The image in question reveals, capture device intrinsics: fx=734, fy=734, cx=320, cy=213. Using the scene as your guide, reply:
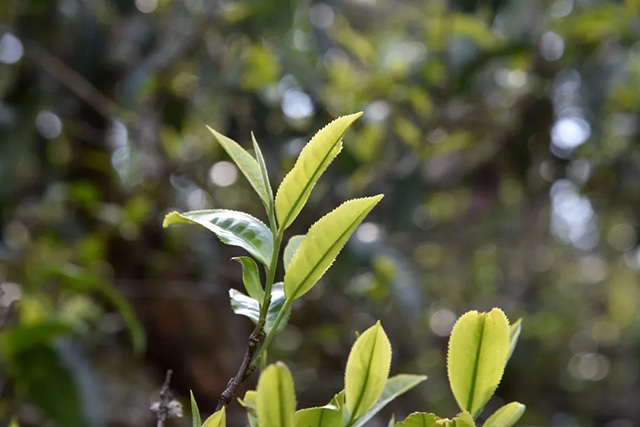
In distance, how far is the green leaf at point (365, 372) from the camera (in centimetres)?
45

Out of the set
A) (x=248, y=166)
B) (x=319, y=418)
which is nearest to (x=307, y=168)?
(x=248, y=166)

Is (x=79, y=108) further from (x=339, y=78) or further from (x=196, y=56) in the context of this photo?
(x=339, y=78)

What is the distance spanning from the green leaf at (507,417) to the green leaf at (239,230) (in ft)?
0.55

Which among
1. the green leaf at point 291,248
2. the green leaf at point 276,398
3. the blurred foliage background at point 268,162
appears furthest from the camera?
the blurred foliage background at point 268,162

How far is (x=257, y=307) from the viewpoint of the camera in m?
0.47

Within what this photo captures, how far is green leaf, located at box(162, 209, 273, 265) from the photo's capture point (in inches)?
17.2

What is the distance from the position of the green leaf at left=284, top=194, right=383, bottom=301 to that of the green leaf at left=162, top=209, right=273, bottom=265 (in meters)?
0.02

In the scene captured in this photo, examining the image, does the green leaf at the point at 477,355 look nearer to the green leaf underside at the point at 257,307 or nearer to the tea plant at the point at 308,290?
the tea plant at the point at 308,290

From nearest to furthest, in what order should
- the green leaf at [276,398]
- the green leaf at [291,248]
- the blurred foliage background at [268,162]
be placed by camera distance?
the green leaf at [276,398], the green leaf at [291,248], the blurred foliage background at [268,162]

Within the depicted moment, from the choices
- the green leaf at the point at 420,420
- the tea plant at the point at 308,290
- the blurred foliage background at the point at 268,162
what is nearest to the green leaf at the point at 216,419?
the tea plant at the point at 308,290

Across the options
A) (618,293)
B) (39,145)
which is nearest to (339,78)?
(39,145)

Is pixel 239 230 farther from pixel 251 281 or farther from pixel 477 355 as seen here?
pixel 477 355

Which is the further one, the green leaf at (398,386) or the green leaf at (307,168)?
the green leaf at (398,386)

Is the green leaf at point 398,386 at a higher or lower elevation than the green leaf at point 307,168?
lower
